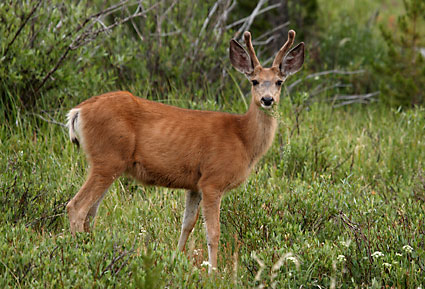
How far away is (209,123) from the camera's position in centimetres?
543

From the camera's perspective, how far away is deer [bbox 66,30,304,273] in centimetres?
505

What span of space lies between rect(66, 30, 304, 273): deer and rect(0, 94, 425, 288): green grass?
27 cm

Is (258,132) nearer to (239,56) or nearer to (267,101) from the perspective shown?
(267,101)

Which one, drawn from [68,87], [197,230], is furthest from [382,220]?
[68,87]

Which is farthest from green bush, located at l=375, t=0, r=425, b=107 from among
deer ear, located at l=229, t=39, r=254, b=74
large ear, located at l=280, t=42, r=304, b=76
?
deer ear, located at l=229, t=39, r=254, b=74

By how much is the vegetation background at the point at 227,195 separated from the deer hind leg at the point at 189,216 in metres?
0.14

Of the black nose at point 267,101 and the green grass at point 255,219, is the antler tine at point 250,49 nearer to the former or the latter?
the black nose at point 267,101

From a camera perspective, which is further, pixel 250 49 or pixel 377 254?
pixel 250 49

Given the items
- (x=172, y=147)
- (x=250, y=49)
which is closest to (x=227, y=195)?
(x=172, y=147)

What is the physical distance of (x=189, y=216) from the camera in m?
5.41

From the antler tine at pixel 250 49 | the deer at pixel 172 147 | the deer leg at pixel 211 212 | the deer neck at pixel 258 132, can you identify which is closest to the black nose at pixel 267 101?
the deer at pixel 172 147

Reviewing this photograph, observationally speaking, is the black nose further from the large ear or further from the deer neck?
the large ear

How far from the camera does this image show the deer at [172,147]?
5.05 metres

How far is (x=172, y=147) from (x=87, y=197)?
0.78m
